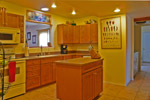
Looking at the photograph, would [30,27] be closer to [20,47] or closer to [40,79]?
[20,47]

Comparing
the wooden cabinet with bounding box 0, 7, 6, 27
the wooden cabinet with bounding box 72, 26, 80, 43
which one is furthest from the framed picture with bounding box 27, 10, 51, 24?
the wooden cabinet with bounding box 72, 26, 80, 43

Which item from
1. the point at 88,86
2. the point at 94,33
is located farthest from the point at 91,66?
the point at 94,33

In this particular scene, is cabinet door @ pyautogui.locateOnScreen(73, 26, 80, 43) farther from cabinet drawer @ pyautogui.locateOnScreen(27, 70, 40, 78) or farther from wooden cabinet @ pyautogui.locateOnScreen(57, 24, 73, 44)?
cabinet drawer @ pyautogui.locateOnScreen(27, 70, 40, 78)

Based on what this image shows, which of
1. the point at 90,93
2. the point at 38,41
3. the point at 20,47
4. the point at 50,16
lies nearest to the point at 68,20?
the point at 50,16

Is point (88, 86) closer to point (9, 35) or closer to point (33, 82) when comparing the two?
point (33, 82)

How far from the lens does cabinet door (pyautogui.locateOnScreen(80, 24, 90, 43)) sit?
502cm

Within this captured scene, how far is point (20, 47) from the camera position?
3.89 meters

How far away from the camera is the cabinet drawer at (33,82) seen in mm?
3486

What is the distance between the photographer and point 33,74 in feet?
11.9

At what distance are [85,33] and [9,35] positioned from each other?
2825 mm

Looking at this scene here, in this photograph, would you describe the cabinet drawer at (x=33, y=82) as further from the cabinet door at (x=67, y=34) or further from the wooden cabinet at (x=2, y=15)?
the cabinet door at (x=67, y=34)

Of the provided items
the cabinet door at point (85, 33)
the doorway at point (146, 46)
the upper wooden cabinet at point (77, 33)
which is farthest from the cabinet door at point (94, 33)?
the doorway at point (146, 46)

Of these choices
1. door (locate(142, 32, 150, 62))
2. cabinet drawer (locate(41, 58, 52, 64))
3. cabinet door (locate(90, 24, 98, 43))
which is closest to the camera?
cabinet drawer (locate(41, 58, 52, 64))

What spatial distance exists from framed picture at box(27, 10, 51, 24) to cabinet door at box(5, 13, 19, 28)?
1.88ft
